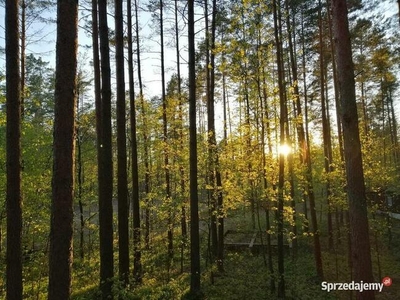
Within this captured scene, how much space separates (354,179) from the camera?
4762 millimetres

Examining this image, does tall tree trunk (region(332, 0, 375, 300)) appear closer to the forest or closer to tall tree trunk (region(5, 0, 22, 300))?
the forest

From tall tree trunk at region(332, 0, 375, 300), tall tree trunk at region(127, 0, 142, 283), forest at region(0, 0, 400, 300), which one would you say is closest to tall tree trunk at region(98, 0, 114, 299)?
forest at region(0, 0, 400, 300)

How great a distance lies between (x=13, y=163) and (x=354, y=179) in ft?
21.0

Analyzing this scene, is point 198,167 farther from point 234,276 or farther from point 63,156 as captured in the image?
point 63,156

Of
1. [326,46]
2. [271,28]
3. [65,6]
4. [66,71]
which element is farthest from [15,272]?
[326,46]

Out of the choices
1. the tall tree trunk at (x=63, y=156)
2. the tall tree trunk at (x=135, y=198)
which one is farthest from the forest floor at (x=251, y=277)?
the tall tree trunk at (x=63, y=156)

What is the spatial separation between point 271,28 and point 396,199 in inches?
888

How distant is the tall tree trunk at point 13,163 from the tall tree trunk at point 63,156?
128 inches

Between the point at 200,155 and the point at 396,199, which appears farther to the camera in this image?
the point at 396,199

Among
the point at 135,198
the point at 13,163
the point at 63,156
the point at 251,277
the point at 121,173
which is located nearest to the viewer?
the point at 63,156

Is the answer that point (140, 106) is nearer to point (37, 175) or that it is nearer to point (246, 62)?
point (37, 175)

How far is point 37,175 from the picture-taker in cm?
1274

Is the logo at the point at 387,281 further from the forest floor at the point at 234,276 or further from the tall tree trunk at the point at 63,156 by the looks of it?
the tall tree trunk at the point at 63,156

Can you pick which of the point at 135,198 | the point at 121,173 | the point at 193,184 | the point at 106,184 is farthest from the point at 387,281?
the point at 106,184
